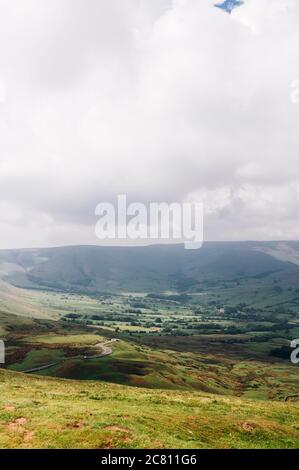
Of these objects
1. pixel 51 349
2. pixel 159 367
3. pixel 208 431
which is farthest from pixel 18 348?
pixel 208 431

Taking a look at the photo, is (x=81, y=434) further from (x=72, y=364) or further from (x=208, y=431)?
(x=72, y=364)

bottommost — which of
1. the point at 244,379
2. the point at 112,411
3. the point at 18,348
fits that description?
the point at 244,379

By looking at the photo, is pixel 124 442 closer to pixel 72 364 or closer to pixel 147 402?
pixel 147 402
